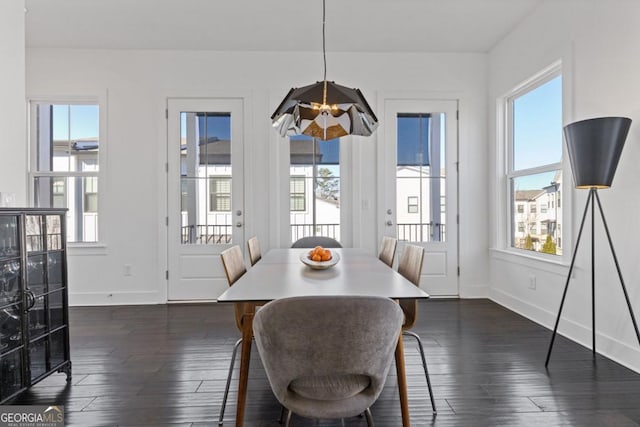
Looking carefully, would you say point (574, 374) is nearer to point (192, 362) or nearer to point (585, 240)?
point (585, 240)

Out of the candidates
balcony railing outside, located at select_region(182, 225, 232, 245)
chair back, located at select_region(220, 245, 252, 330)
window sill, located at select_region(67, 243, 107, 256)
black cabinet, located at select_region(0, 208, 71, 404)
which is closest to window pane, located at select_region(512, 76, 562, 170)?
chair back, located at select_region(220, 245, 252, 330)

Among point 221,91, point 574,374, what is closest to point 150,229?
point 221,91

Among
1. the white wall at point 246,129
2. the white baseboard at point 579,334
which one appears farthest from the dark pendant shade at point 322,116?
the white baseboard at point 579,334

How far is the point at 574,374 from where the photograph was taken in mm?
2344

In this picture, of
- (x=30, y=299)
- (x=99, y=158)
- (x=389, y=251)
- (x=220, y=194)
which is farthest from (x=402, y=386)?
(x=99, y=158)

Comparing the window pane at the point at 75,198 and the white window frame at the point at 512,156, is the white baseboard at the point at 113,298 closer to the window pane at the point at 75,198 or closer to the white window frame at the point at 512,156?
the window pane at the point at 75,198

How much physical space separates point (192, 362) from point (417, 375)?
155 cm

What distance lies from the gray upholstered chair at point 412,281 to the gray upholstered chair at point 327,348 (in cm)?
76

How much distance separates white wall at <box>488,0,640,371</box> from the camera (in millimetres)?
2463

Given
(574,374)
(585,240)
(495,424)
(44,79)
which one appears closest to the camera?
(495,424)

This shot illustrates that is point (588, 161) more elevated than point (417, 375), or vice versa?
point (588, 161)

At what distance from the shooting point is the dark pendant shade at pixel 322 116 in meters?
2.20

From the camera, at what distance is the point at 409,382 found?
226 centimetres

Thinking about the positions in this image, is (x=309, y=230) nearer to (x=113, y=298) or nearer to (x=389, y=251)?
(x=389, y=251)
